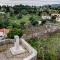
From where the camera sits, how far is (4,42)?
440 centimetres

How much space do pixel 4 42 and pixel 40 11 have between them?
11.6 metres

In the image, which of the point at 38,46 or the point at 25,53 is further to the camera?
the point at 38,46

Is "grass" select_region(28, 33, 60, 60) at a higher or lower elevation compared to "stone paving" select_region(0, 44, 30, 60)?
higher

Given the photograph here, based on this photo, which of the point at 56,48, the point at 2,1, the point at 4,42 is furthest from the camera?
the point at 2,1

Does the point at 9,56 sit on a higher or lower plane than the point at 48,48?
lower

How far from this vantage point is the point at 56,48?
4.02 metres

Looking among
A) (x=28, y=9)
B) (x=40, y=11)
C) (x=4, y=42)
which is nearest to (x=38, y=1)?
(x=28, y=9)

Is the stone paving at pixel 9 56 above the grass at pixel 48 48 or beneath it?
beneath

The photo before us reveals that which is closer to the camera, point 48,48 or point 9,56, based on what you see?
point 9,56

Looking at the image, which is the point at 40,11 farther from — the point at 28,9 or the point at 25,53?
the point at 25,53

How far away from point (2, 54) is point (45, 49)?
0.91 metres

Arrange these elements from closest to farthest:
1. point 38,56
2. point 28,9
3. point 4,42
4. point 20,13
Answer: point 38,56 < point 4,42 < point 20,13 < point 28,9

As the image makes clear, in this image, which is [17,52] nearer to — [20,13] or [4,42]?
[4,42]

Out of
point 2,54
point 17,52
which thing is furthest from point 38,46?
point 2,54
